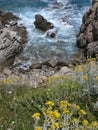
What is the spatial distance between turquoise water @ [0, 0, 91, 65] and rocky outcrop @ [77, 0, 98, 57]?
523 millimetres

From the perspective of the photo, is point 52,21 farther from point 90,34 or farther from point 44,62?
point 44,62

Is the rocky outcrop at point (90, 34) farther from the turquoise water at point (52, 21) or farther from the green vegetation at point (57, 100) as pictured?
the green vegetation at point (57, 100)

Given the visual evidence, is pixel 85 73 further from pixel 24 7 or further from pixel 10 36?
pixel 24 7

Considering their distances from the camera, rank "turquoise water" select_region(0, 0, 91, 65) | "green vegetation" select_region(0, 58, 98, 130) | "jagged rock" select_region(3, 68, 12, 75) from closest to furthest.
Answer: "green vegetation" select_region(0, 58, 98, 130) → "jagged rock" select_region(3, 68, 12, 75) → "turquoise water" select_region(0, 0, 91, 65)

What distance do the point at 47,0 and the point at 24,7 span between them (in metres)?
2.60

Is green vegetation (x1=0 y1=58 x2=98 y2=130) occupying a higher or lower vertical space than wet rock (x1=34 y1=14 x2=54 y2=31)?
higher

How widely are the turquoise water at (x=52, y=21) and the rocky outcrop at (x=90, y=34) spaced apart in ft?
1.72

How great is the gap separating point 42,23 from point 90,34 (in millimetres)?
3656

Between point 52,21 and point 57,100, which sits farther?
point 52,21

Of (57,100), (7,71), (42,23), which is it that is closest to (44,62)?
(7,71)

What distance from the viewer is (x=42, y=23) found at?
2322cm

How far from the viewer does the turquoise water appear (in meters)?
20.2

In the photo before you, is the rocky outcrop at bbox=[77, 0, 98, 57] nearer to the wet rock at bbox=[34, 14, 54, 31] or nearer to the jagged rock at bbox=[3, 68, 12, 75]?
the wet rock at bbox=[34, 14, 54, 31]

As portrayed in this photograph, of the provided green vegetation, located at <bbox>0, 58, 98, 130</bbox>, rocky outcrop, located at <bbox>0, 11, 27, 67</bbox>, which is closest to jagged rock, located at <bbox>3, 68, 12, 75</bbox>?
rocky outcrop, located at <bbox>0, 11, 27, 67</bbox>
